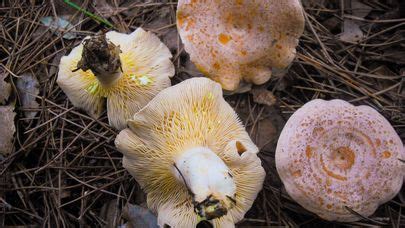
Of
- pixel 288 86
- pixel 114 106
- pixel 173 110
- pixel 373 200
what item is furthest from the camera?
pixel 288 86

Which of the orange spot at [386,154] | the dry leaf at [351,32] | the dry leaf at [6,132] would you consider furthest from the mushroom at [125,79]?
the orange spot at [386,154]

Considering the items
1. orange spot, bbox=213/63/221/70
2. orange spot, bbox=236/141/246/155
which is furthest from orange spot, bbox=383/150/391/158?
orange spot, bbox=213/63/221/70

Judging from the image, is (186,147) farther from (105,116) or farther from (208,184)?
(105,116)

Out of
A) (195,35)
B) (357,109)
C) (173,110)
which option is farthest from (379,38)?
(173,110)

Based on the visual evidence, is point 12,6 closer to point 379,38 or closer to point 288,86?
point 288,86

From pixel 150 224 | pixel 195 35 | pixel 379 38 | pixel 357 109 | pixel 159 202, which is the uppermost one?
pixel 195 35

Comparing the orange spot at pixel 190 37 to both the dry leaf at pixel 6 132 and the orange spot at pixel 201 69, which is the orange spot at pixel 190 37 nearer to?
the orange spot at pixel 201 69

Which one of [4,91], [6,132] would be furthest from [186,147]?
[4,91]

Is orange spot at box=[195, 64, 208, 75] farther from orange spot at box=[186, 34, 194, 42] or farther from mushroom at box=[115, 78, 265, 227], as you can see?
mushroom at box=[115, 78, 265, 227]
